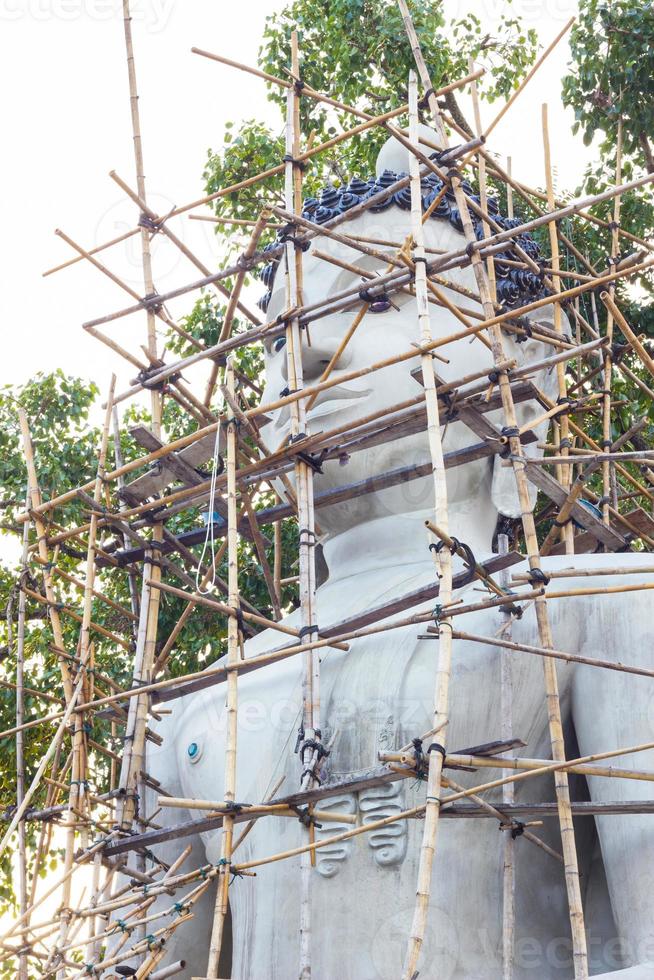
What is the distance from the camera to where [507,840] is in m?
4.66

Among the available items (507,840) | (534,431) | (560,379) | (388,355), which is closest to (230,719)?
(507,840)

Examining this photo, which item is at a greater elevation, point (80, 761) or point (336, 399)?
point (336, 399)

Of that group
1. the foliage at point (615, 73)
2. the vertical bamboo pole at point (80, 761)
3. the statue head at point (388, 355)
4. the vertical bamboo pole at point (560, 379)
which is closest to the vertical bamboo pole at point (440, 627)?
the statue head at point (388, 355)

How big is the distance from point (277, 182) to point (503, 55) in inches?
74.5

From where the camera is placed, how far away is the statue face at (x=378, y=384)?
577 centimetres

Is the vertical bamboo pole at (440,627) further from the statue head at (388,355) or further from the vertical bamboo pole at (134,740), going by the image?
the vertical bamboo pole at (134,740)

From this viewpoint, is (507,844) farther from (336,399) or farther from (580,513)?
(336,399)

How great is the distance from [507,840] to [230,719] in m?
0.91

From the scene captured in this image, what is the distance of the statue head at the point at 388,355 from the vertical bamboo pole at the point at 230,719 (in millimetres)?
444

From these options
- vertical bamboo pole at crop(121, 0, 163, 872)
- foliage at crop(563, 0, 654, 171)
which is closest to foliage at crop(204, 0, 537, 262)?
foliage at crop(563, 0, 654, 171)

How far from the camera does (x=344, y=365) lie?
5832 millimetres

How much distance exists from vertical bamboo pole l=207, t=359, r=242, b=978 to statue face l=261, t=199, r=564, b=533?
44 centimetres

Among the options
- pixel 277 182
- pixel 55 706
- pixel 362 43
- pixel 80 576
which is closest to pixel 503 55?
pixel 362 43

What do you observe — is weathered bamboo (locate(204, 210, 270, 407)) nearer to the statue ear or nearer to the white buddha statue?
the white buddha statue
